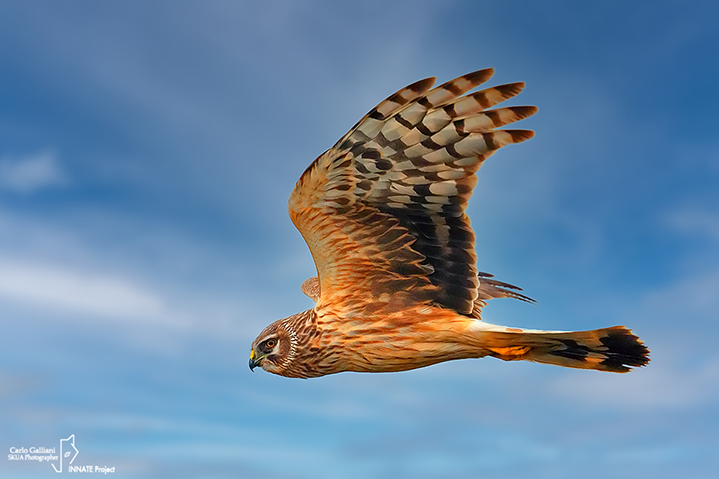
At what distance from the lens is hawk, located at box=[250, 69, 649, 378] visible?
515 cm

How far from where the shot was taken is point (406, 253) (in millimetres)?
5941

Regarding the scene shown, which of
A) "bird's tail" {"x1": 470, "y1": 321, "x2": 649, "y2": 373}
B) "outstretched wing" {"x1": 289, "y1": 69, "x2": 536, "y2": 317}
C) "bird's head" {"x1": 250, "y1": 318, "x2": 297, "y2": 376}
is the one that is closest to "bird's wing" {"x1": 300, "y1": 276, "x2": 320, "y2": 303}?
"bird's head" {"x1": 250, "y1": 318, "x2": 297, "y2": 376}

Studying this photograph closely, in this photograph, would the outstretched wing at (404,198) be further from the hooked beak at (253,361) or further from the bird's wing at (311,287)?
the bird's wing at (311,287)

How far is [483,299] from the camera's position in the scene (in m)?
7.51

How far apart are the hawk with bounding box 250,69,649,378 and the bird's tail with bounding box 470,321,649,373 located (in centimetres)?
1

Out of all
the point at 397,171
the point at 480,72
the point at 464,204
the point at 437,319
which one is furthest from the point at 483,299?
the point at 480,72

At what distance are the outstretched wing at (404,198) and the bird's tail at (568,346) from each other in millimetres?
498

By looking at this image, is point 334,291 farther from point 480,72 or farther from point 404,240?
point 480,72

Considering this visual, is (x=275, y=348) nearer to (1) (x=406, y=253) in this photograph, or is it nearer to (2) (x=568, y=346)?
(1) (x=406, y=253)

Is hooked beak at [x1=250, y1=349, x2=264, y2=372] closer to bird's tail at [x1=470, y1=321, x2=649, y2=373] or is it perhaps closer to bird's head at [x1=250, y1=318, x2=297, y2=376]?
bird's head at [x1=250, y1=318, x2=297, y2=376]

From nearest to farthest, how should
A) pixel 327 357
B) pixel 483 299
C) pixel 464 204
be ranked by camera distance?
1. pixel 464 204
2. pixel 327 357
3. pixel 483 299

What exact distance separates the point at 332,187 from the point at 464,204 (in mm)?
1294

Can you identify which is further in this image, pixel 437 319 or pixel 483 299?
pixel 483 299

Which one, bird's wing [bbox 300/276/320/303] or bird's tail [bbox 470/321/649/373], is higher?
bird's wing [bbox 300/276/320/303]
